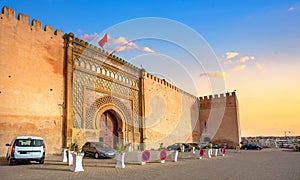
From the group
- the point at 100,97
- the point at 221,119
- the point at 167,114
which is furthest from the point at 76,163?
the point at 221,119

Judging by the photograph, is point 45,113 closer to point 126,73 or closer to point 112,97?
point 112,97

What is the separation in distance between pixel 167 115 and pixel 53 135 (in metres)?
15.0

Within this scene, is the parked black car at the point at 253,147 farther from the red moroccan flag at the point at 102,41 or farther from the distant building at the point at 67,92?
the red moroccan flag at the point at 102,41

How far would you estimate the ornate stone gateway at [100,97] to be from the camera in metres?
14.7

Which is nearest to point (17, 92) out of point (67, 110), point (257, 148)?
point (67, 110)

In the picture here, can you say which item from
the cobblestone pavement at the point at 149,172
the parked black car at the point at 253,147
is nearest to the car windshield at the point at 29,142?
the cobblestone pavement at the point at 149,172

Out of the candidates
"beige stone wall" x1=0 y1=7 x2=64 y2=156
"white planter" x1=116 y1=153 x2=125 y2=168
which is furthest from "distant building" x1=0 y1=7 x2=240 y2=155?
"white planter" x1=116 y1=153 x2=125 y2=168

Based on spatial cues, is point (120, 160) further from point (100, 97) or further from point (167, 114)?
point (167, 114)

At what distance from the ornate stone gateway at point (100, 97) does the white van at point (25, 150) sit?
392 centimetres

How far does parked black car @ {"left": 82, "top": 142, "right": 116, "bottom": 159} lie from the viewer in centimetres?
1342

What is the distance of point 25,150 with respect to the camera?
9.42 m

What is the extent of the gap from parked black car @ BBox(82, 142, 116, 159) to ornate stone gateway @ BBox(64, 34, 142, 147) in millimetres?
782

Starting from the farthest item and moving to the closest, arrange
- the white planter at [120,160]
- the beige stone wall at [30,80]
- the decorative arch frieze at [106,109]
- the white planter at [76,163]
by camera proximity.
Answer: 1. the decorative arch frieze at [106,109]
2. the beige stone wall at [30,80]
3. the white planter at [120,160]
4. the white planter at [76,163]

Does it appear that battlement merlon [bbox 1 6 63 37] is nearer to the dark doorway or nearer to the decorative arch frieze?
the decorative arch frieze
